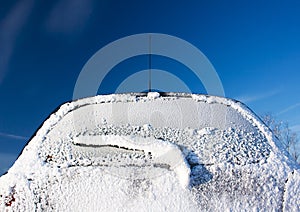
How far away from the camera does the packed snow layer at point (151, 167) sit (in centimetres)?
221

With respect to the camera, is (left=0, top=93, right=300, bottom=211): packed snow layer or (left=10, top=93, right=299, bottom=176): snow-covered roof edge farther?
(left=10, top=93, right=299, bottom=176): snow-covered roof edge

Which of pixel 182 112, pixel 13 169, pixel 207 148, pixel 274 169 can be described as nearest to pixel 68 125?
pixel 13 169

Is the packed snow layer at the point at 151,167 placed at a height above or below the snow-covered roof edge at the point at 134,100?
below

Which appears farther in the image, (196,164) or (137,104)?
(137,104)

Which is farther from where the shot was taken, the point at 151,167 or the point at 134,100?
the point at 134,100

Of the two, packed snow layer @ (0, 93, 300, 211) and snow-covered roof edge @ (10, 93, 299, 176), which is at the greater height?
snow-covered roof edge @ (10, 93, 299, 176)

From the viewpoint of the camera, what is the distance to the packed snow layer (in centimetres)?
221

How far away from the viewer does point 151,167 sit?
227cm

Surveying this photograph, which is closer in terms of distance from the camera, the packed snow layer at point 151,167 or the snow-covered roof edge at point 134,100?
the packed snow layer at point 151,167

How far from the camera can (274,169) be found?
2340mm

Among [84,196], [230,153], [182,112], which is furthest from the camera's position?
[182,112]

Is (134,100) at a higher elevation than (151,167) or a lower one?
higher

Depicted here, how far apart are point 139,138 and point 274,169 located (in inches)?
30.3

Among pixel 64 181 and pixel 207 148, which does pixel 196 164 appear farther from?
pixel 64 181
